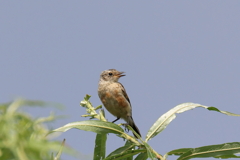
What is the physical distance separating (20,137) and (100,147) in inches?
91.2

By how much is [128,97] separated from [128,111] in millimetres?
465

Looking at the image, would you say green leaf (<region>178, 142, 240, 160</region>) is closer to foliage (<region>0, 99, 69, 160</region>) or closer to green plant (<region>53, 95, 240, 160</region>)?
green plant (<region>53, 95, 240, 160</region>)

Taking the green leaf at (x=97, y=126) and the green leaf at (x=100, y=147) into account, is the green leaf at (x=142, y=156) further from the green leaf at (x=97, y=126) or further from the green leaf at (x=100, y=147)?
the green leaf at (x=100, y=147)

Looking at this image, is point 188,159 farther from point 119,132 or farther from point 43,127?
point 43,127

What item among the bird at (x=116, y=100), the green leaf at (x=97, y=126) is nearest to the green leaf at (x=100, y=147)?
the green leaf at (x=97, y=126)

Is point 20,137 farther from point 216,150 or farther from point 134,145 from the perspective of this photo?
point 216,150

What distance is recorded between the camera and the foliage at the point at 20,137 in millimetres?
377

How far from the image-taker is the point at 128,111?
27.9ft

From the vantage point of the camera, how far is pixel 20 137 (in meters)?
0.39

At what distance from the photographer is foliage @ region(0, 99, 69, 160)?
38 centimetres

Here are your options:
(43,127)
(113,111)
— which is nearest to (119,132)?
(43,127)

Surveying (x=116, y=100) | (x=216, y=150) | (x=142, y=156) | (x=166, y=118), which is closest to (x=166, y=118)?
(x=166, y=118)

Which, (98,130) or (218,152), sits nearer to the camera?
(98,130)

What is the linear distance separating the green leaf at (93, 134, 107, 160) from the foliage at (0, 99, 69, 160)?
2.12m
